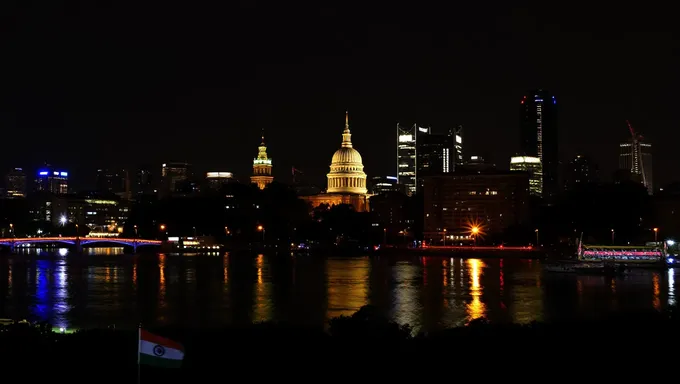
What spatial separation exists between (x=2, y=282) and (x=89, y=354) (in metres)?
52.7

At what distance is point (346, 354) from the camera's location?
1914 centimetres

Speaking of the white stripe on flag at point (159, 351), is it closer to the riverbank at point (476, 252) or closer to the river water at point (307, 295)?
the river water at point (307, 295)

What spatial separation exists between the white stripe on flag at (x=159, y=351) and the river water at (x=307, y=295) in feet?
50.5

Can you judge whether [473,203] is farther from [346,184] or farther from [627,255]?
[627,255]

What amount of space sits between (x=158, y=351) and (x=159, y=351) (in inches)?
0.7

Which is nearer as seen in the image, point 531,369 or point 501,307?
point 531,369

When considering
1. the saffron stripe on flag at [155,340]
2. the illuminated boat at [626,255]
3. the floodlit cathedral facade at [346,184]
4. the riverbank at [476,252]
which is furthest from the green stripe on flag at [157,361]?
the floodlit cathedral facade at [346,184]

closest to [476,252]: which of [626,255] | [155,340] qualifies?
[626,255]

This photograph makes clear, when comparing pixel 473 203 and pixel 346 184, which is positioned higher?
pixel 346 184

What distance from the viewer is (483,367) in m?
19.1

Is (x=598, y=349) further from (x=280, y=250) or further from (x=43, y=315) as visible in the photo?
(x=280, y=250)

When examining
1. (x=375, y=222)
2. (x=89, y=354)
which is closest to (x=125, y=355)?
(x=89, y=354)

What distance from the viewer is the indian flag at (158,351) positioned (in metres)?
15.6

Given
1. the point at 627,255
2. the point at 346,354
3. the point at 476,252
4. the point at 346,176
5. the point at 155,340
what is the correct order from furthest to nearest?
the point at 346,176 → the point at 476,252 → the point at 627,255 → the point at 346,354 → the point at 155,340
